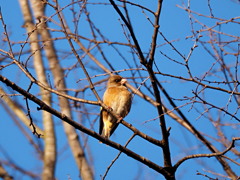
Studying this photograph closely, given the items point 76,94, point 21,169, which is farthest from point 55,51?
point 21,169

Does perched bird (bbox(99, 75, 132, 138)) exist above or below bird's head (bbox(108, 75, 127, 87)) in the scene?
below

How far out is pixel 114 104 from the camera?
5.70 m

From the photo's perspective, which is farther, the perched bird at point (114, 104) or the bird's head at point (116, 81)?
the bird's head at point (116, 81)

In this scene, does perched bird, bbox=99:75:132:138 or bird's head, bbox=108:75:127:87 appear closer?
perched bird, bbox=99:75:132:138

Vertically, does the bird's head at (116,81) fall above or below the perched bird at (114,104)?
above

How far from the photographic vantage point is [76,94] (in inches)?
241

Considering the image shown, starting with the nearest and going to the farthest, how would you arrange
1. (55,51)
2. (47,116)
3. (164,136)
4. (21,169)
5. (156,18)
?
1. (156,18)
2. (164,136)
3. (21,169)
4. (47,116)
5. (55,51)

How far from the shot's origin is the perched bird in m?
5.68

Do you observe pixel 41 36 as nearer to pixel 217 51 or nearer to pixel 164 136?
pixel 217 51

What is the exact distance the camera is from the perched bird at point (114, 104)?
5680 millimetres

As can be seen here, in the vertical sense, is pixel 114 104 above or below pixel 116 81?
below

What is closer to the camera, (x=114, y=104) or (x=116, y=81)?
(x=114, y=104)

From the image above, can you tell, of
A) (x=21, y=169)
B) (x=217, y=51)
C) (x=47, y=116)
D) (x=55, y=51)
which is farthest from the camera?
(x=55, y=51)

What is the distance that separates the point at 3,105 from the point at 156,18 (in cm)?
332
